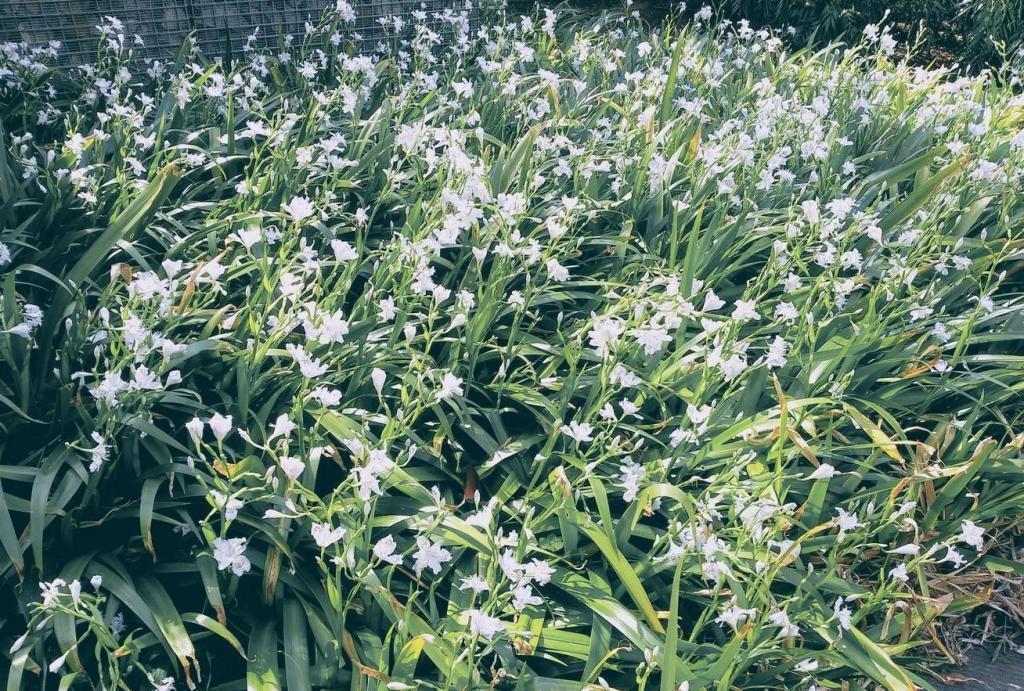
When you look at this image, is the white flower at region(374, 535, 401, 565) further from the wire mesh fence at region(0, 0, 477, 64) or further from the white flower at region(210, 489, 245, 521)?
the wire mesh fence at region(0, 0, 477, 64)

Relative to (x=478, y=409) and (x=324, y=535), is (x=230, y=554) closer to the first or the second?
(x=324, y=535)

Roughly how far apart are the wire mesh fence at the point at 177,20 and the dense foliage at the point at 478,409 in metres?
0.29

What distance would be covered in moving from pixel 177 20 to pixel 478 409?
2844 mm

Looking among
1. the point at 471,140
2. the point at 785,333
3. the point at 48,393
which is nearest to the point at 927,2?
the point at 471,140

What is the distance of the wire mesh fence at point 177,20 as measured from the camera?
3.66 meters

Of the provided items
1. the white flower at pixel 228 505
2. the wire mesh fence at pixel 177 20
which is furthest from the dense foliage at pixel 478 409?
the wire mesh fence at pixel 177 20

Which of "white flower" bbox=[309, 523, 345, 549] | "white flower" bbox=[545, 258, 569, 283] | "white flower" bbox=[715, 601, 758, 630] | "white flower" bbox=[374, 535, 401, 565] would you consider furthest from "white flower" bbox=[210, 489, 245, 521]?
"white flower" bbox=[545, 258, 569, 283]

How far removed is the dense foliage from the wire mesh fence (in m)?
0.29

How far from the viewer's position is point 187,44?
3.66 meters

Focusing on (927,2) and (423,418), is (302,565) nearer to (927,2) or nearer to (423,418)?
(423,418)

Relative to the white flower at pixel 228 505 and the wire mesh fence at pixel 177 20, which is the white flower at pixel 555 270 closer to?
the white flower at pixel 228 505

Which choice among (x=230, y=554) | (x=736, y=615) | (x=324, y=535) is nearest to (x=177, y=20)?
(x=230, y=554)

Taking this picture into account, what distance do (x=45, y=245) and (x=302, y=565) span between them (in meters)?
1.33

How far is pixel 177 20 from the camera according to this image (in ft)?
13.1
